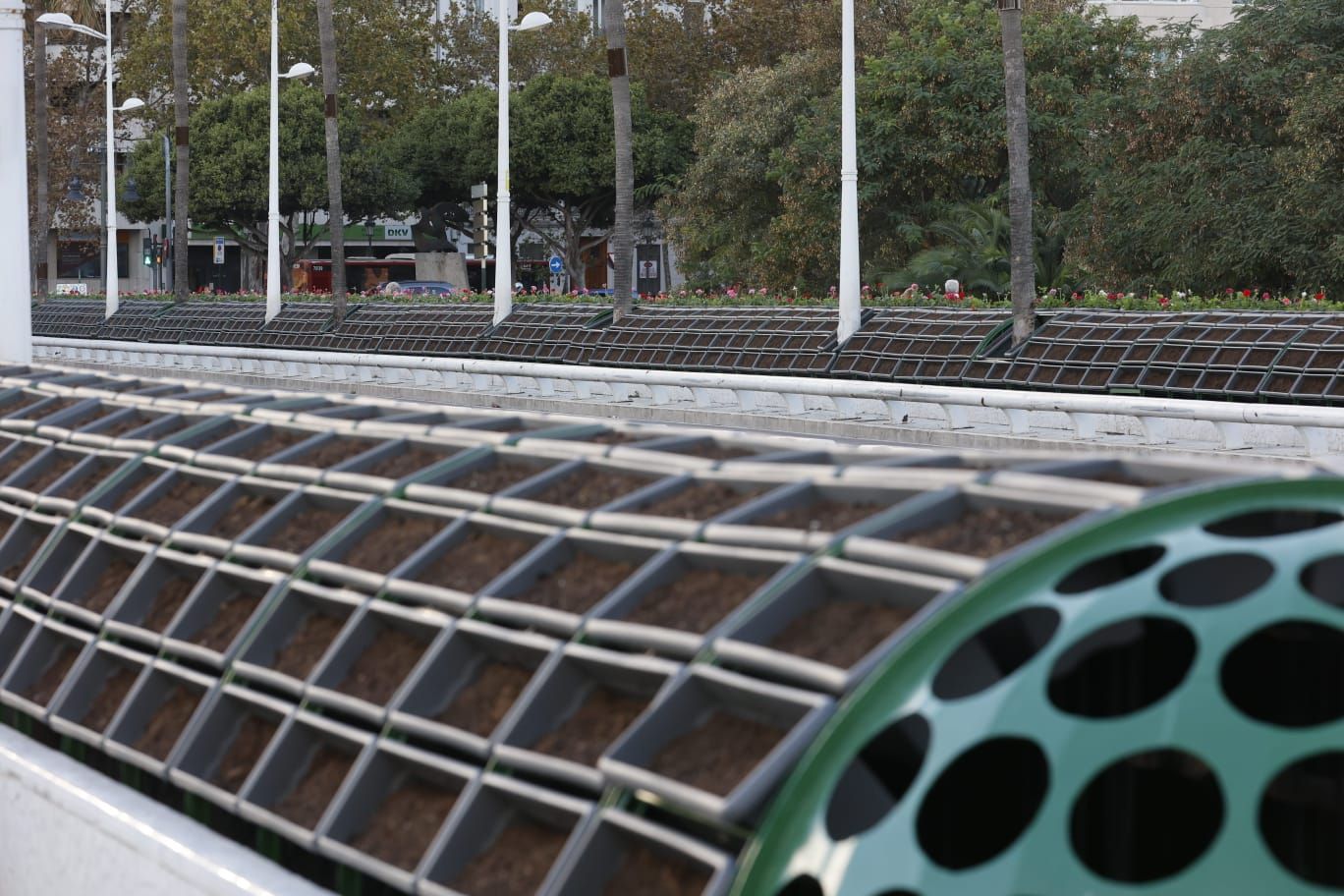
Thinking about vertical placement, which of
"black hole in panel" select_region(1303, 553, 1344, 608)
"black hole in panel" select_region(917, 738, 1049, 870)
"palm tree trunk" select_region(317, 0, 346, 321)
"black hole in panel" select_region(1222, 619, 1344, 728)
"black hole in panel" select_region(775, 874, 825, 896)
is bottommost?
"black hole in panel" select_region(775, 874, 825, 896)

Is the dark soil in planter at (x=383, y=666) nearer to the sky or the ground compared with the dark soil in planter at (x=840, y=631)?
nearer to the ground

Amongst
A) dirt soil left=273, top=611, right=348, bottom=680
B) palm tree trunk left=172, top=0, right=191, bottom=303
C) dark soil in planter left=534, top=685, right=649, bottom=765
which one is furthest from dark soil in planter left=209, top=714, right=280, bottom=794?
palm tree trunk left=172, top=0, right=191, bottom=303

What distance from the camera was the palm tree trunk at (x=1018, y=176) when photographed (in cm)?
2350

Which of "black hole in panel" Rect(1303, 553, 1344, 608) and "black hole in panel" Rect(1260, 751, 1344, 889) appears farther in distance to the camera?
"black hole in panel" Rect(1303, 553, 1344, 608)

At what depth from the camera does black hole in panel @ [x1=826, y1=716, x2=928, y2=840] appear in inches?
164

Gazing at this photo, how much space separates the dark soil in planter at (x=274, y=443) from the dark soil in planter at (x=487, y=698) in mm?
2424

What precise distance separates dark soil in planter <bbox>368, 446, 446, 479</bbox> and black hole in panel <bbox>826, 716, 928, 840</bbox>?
9.82ft

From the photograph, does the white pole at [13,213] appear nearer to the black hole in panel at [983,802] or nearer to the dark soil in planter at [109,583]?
the dark soil in planter at [109,583]

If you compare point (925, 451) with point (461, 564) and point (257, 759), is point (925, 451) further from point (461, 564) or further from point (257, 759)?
point (257, 759)

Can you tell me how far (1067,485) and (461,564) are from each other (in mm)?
1980

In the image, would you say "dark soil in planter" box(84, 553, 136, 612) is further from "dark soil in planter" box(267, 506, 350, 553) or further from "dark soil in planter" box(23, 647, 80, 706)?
"dark soil in planter" box(267, 506, 350, 553)

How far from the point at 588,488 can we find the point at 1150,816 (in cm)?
221

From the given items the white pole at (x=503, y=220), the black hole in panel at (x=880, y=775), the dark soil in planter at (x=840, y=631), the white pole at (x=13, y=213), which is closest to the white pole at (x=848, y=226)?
the white pole at (x=503, y=220)

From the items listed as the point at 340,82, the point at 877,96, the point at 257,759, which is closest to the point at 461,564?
the point at 257,759
